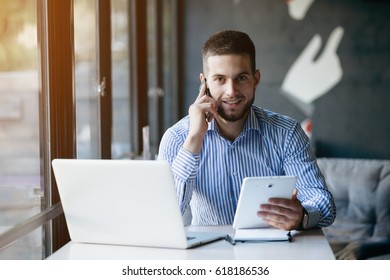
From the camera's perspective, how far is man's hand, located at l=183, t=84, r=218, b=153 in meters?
2.63

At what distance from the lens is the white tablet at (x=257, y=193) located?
7.16 ft

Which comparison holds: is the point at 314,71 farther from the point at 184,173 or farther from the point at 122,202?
the point at 122,202

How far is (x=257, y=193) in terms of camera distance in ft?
7.25

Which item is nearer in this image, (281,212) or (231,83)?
(281,212)

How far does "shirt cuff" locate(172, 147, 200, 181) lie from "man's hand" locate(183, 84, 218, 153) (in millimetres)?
21

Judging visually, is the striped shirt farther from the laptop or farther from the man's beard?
the laptop

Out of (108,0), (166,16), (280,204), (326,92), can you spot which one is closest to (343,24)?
(326,92)

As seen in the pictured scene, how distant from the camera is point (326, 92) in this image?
20.2 ft

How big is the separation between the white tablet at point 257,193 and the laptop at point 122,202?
171mm

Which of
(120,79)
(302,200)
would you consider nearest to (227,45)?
(302,200)

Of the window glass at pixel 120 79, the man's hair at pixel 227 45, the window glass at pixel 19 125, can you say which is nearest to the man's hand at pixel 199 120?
the man's hair at pixel 227 45

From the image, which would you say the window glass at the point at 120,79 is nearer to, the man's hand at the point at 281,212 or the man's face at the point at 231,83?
the man's face at the point at 231,83

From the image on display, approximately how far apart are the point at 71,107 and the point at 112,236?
34.6 inches

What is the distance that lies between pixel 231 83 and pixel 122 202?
0.78 meters
